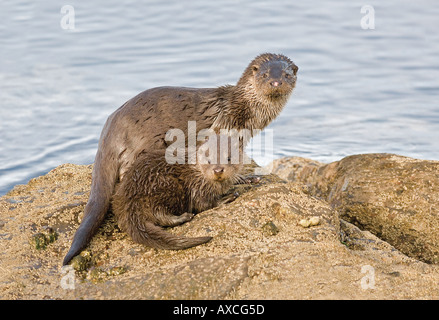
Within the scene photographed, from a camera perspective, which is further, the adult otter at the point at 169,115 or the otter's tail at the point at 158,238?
the adult otter at the point at 169,115

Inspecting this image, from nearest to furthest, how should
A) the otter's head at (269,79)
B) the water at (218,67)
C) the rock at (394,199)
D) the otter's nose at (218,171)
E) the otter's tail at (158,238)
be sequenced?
the otter's tail at (158,238) → the otter's nose at (218,171) → the rock at (394,199) → the otter's head at (269,79) → the water at (218,67)

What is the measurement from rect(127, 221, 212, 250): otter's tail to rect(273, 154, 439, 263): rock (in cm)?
157

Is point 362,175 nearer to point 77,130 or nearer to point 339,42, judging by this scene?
point 77,130

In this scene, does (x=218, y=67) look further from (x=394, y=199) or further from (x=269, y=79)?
(x=394, y=199)

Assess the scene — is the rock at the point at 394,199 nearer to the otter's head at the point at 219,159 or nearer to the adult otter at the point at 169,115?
the otter's head at the point at 219,159

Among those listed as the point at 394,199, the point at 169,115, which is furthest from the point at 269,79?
the point at 394,199

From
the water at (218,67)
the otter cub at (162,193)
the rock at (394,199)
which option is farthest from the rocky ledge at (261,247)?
the water at (218,67)

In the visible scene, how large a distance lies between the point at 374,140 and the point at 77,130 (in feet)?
14.4

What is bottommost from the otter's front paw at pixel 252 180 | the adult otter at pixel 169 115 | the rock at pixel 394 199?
the rock at pixel 394 199

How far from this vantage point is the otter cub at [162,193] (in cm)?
448

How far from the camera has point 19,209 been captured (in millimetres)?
5215

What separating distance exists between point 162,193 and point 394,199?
6.93 feet

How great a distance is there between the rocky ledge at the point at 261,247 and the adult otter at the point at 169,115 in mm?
267

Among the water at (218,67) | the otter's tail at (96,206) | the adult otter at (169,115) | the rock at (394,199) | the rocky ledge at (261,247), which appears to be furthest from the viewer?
the water at (218,67)
